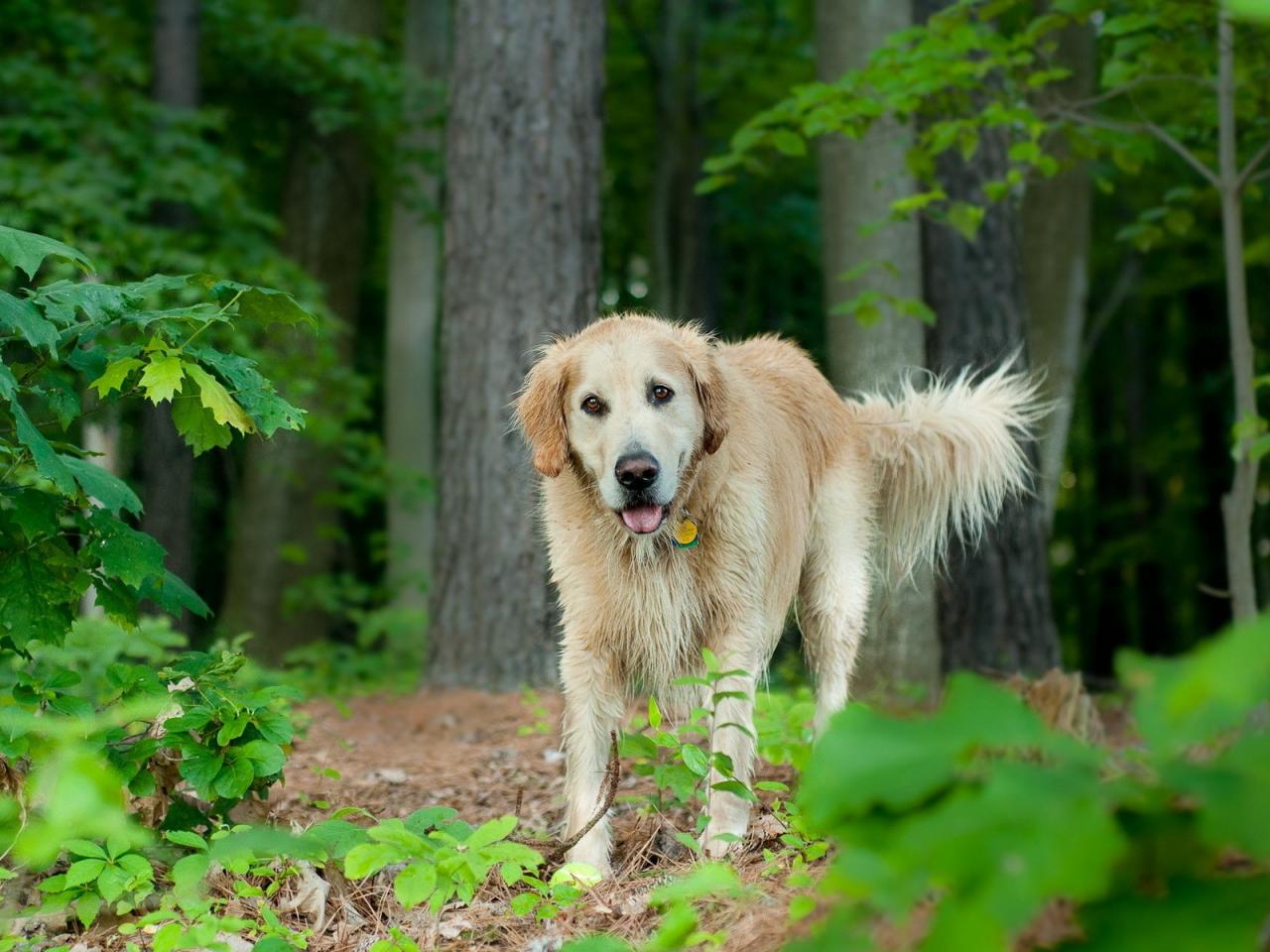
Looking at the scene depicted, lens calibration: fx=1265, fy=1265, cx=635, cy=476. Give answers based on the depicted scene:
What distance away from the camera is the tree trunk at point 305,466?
41.7 ft

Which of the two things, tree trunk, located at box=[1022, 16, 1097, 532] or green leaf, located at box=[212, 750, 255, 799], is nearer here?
green leaf, located at box=[212, 750, 255, 799]

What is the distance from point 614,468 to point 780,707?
1.81 m

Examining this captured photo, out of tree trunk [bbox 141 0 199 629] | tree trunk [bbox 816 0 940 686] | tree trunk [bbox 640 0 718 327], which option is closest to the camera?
tree trunk [bbox 816 0 940 686]

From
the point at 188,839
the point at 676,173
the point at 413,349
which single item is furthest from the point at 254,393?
the point at 676,173

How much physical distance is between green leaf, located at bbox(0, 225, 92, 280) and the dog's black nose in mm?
1585

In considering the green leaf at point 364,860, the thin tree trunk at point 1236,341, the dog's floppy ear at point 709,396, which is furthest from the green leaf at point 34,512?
the thin tree trunk at point 1236,341

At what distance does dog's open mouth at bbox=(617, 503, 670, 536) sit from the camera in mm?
3848

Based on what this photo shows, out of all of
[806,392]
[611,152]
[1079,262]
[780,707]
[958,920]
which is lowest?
[780,707]

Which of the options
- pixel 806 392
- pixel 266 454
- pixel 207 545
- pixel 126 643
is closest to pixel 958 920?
pixel 806 392

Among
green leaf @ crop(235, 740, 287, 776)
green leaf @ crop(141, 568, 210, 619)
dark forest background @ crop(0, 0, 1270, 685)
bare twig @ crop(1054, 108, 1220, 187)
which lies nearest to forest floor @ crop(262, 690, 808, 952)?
green leaf @ crop(235, 740, 287, 776)

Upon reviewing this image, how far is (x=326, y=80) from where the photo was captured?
1234 centimetres

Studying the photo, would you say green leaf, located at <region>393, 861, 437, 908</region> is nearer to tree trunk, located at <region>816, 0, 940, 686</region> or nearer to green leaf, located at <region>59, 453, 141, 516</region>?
green leaf, located at <region>59, 453, 141, 516</region>

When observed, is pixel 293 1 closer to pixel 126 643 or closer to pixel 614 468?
pixel 126 643

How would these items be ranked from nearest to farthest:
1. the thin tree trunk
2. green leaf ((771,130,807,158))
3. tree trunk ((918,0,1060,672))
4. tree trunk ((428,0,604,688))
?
the thin tree trunk → green leaf ((771,130,807,158)) → tree trunk ((428,0,604,688)) → tree trunk ((918,0,1060,672))
